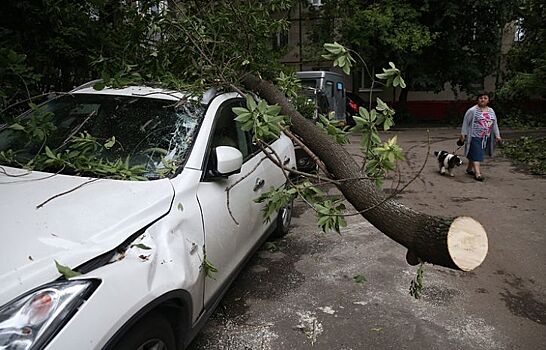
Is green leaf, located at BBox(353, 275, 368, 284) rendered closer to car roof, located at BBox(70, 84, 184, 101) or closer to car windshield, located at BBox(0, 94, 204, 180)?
car windshield, located at BBox(0, 94, 204, 180)

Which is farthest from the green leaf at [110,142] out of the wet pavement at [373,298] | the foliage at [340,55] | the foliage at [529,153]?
the foliage at [529,153]

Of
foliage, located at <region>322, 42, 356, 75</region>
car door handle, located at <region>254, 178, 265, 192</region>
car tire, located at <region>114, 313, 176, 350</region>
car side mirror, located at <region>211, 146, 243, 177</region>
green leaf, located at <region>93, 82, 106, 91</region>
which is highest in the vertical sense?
foliage, located at <region>322, 42, 356, 75</region>

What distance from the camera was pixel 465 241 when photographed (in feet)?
7.16

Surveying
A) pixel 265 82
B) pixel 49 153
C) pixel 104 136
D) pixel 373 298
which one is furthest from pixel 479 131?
pixel 49 153

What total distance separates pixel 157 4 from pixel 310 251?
324cm

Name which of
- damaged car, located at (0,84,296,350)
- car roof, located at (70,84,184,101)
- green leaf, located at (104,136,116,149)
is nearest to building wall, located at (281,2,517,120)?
car roof, located at (70,84,184,101)

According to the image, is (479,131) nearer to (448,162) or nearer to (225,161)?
(448,162)

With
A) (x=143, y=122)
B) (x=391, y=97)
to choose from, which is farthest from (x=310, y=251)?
(x=391, y=97)

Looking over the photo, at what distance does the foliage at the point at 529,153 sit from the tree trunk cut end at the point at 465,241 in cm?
740

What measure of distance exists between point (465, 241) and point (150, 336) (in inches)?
62.8

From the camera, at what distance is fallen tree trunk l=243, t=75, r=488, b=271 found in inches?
85.8

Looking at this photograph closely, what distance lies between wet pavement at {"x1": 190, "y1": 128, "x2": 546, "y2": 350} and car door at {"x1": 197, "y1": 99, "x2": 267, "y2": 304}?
1.50 ft

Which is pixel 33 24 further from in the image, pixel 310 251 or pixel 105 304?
pixel 105 304

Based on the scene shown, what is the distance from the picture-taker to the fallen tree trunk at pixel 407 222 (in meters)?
2.18
